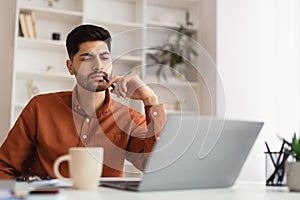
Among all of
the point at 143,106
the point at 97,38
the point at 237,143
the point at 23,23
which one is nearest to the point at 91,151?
the point at 237,143

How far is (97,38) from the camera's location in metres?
1.48

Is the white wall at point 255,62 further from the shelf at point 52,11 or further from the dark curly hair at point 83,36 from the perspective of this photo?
the dark curly hair at point 83,36

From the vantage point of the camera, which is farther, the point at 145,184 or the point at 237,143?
the point at 237,143

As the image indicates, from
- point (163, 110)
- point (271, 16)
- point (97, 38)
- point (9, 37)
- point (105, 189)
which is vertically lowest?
point (105, 189)

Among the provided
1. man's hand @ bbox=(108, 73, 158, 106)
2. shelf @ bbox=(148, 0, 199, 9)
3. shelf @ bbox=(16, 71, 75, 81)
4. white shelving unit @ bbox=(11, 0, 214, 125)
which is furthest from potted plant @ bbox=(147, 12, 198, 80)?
shelf @ bbox=(148, 0, 199, 9)

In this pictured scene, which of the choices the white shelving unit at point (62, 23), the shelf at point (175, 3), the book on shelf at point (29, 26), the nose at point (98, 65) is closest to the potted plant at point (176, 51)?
the nose at point (98, 65)

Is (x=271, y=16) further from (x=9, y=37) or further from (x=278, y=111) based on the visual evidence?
(x=9, y=37)

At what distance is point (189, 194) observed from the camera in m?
0.91

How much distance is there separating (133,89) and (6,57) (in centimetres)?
252

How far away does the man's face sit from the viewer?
129 cm

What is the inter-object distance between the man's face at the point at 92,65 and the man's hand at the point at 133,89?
41 millimetres

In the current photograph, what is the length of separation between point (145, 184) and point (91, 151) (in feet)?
0.42

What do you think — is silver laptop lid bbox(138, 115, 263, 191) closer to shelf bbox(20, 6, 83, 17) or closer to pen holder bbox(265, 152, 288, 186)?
pen holder bbox(265, 152, 288, 186)

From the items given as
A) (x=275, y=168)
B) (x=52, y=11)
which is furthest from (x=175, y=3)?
(x=275, y=168)
